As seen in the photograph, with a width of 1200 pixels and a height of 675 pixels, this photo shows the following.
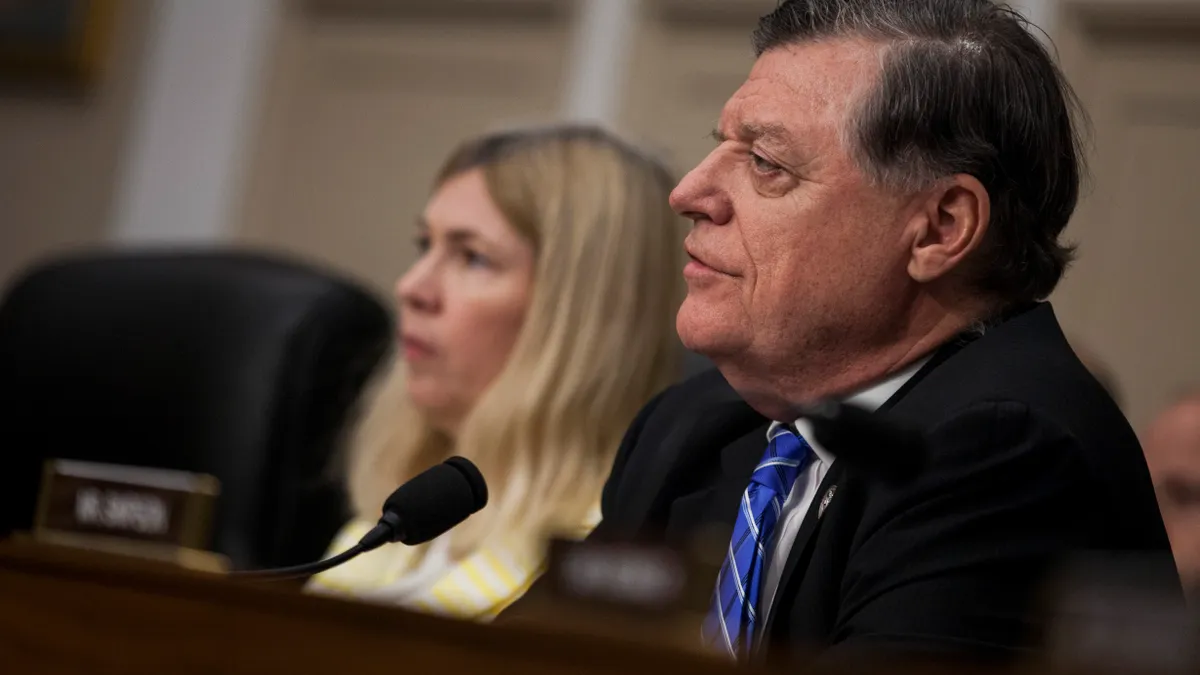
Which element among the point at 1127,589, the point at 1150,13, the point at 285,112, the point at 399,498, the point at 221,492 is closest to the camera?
the point at 1127,589

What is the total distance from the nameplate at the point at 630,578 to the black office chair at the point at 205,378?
1.27m

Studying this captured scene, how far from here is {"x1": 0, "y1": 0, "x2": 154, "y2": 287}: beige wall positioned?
3.98 m

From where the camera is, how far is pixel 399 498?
1.04 metres

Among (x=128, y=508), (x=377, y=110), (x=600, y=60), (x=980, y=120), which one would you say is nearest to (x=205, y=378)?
(x=128, y=508)

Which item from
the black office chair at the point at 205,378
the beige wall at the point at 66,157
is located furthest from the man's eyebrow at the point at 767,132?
the beige wall at the point at 66,157

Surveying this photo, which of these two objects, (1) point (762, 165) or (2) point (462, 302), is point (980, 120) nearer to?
(1) point (762, 165)

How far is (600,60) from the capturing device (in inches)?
139

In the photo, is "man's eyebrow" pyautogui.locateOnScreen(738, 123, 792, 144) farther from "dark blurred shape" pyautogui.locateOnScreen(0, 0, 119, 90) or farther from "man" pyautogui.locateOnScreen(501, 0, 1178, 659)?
"dark blurred shape" pyautogui.locateOnScreen(0, 0, 119, 90)

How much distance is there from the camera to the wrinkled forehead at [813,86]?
1133 mm

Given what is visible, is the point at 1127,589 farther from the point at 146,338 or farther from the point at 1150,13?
the point at 1150,13

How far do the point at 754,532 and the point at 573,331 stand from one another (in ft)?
2.03

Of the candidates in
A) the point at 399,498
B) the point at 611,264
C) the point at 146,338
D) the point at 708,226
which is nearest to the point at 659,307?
the point at 611,264

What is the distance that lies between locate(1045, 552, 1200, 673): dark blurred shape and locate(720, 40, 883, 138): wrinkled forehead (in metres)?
0.48

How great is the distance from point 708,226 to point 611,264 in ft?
1.74
